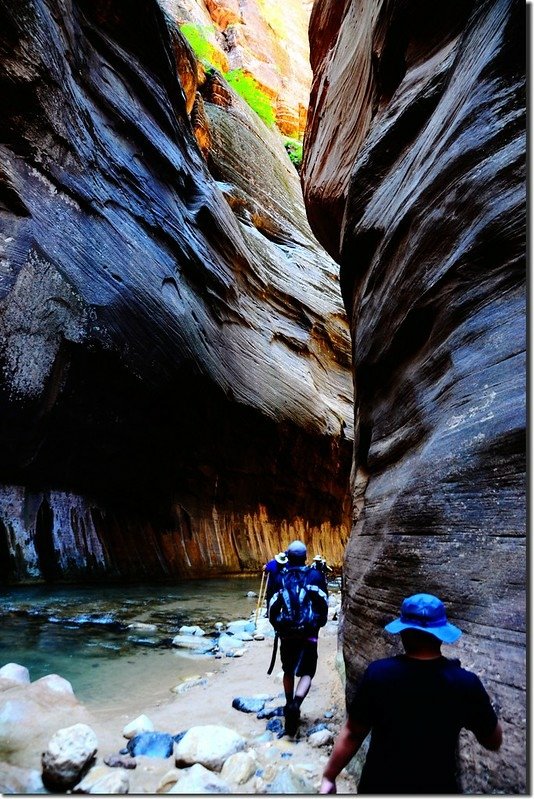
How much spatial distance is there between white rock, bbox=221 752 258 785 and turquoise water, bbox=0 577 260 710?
68.4 inches

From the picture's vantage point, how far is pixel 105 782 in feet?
8.56

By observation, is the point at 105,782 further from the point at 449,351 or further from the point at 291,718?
the point at 449,351

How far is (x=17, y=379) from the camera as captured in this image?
8.00 metres

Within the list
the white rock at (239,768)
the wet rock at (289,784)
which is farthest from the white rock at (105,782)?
the wet rock at (289,784)

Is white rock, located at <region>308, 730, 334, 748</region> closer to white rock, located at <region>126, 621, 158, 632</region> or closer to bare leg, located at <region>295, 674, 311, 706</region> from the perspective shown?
bare leg, located at <region>295, 674, 311, 706</region>

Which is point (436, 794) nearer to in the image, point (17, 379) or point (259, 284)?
point (17, 379)

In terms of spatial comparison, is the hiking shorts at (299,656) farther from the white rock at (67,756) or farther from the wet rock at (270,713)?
the white rock at (67,756)

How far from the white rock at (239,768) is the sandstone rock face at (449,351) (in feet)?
2.68

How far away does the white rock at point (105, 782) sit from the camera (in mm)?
2578

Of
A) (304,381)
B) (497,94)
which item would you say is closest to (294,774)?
(497,94)

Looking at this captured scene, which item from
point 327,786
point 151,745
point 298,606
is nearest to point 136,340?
point 298,606

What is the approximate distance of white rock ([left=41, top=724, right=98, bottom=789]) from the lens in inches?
105

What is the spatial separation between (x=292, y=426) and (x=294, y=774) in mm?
10615

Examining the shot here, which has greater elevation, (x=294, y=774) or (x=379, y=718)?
(x=379, y=718)
